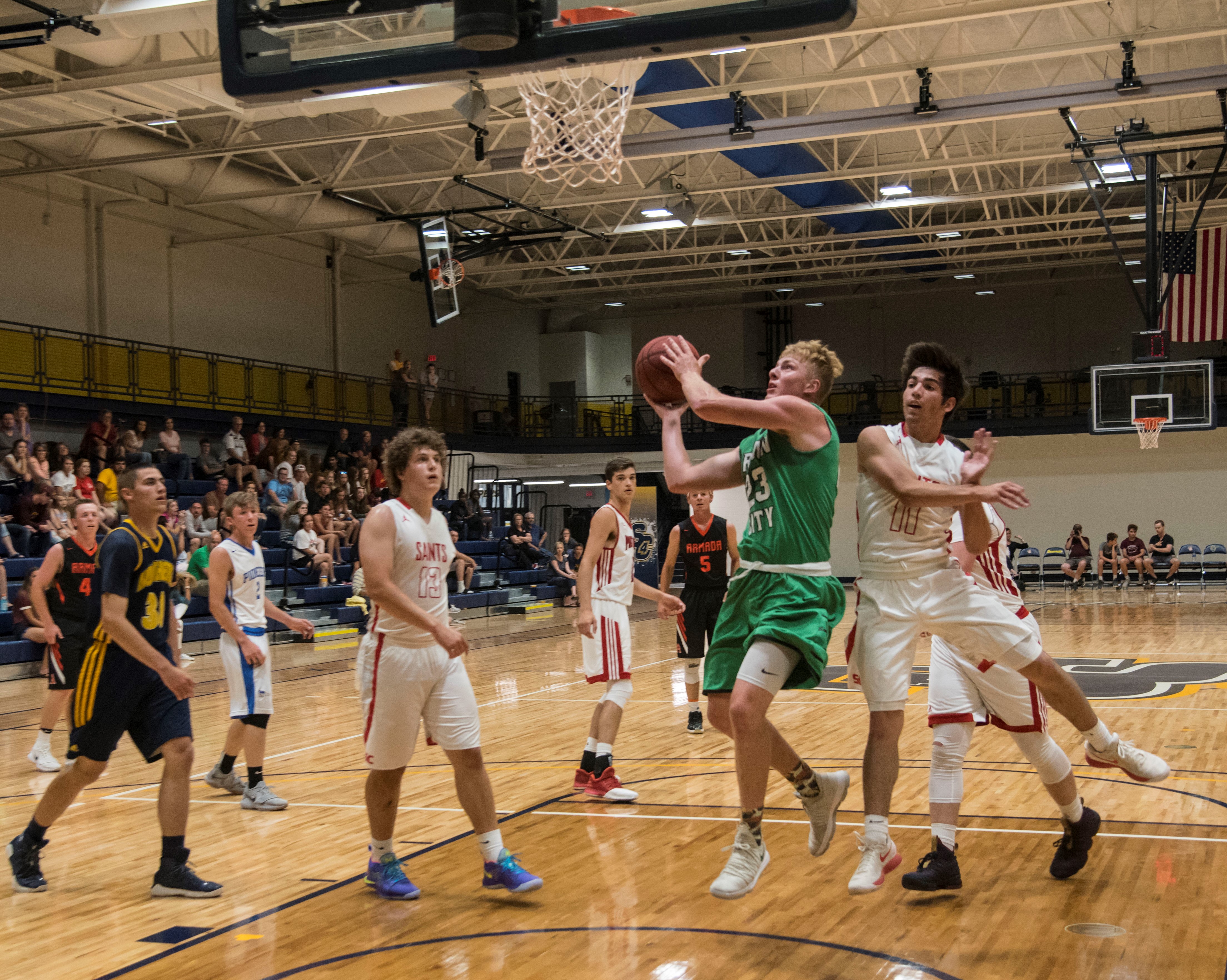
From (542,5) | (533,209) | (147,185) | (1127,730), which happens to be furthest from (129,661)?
(147,185)

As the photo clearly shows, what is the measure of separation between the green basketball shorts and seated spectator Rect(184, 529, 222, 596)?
23.0 feet

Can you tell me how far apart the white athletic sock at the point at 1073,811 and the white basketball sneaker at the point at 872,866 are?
2.62 ft

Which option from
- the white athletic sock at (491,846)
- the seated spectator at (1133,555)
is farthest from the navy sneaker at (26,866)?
the seated spectator at (1133,555)

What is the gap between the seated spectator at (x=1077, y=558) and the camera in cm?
2278

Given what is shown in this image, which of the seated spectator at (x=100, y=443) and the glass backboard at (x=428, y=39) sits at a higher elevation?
the glass backboard at (x=428, y=39)

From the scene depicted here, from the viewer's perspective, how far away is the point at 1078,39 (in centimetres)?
1398

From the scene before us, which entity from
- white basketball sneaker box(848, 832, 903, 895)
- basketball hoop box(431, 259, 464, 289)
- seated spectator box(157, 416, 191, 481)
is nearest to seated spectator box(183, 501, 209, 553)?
seated spectator box(157, 416, 191, 481)

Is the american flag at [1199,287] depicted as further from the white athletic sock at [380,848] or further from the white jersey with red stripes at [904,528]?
the white athletic sock at [380,848]

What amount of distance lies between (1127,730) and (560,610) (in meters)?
13.9

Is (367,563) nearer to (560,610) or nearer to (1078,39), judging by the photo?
(1078,39)

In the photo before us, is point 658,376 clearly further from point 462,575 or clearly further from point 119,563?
point 462,575

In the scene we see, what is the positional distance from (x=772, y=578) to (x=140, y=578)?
8.09ft

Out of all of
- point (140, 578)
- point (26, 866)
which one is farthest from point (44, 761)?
point (140, 578)

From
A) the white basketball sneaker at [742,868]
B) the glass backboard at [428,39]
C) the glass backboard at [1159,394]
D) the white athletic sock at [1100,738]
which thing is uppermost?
the glass backboard at [428,39]
